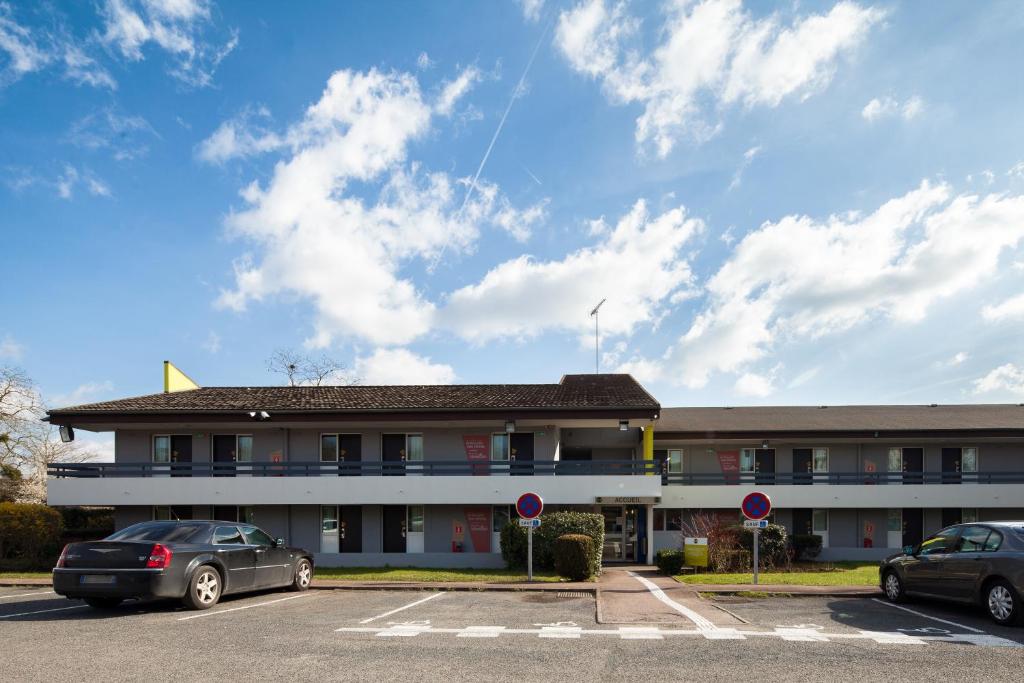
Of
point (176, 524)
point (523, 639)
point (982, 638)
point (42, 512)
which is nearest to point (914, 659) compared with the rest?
point (982, 638)

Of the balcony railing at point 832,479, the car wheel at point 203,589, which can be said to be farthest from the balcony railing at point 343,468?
the car wheel at point 203,589

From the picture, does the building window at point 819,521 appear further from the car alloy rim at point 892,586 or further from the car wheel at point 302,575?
the car wheel at point 302,575

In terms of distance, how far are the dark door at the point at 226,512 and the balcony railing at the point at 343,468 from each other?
1201 millimetres

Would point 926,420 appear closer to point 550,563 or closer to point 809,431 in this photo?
point 809,431

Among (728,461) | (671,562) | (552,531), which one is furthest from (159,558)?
(728,461)

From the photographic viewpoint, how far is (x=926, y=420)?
2739 cm

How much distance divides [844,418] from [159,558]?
2498 centimetres

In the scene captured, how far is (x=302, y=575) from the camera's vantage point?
14.3 meters

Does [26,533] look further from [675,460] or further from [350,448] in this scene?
[675,460]

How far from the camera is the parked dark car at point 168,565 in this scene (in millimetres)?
10688

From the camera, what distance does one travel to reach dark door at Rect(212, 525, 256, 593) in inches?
473

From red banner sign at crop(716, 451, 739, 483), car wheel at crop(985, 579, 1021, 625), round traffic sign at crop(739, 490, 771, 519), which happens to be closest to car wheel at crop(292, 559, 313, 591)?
round traffic sign at crop(739, 490, 771, 519)

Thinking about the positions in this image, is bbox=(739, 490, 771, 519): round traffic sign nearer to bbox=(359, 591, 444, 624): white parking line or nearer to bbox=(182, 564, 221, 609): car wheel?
bbox=(359, 591, 444, 624): white parking line

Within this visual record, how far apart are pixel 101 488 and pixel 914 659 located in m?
21.6
